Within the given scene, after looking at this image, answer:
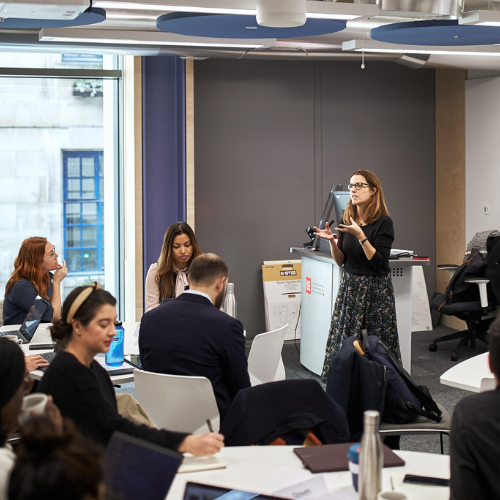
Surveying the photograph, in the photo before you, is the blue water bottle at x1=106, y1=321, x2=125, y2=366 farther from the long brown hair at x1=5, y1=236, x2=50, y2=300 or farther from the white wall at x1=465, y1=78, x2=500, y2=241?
the white wall at x1=465, y1=78, x2=500, y2=241

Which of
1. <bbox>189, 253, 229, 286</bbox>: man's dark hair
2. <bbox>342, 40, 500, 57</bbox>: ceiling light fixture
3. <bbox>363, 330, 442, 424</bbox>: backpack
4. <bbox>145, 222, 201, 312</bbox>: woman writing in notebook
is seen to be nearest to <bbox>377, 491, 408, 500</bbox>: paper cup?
<bbox>363, 330, 442, 424</bbox>: backpack

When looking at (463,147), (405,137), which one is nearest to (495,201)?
(463,147)

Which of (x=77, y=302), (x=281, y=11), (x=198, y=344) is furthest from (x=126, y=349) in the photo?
(x=281, y=11)

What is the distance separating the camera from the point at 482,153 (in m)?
7.41

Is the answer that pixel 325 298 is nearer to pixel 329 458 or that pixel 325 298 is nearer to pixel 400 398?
pixel 400 398

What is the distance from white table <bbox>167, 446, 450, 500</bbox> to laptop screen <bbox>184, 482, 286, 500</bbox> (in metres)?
0.02

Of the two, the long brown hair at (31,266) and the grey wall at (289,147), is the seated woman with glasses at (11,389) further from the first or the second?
the grey wall at (289,147)

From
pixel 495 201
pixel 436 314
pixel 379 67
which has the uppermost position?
pixel 379 67

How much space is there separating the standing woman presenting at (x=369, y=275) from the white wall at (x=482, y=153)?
2.83 m

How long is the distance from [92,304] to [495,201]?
19.3 ft

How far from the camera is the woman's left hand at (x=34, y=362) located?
3.20 m

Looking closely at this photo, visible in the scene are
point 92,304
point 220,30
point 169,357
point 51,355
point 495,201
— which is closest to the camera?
point 92,304

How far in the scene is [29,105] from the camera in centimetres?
689

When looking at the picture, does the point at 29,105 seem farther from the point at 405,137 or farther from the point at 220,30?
the point at 405,137
